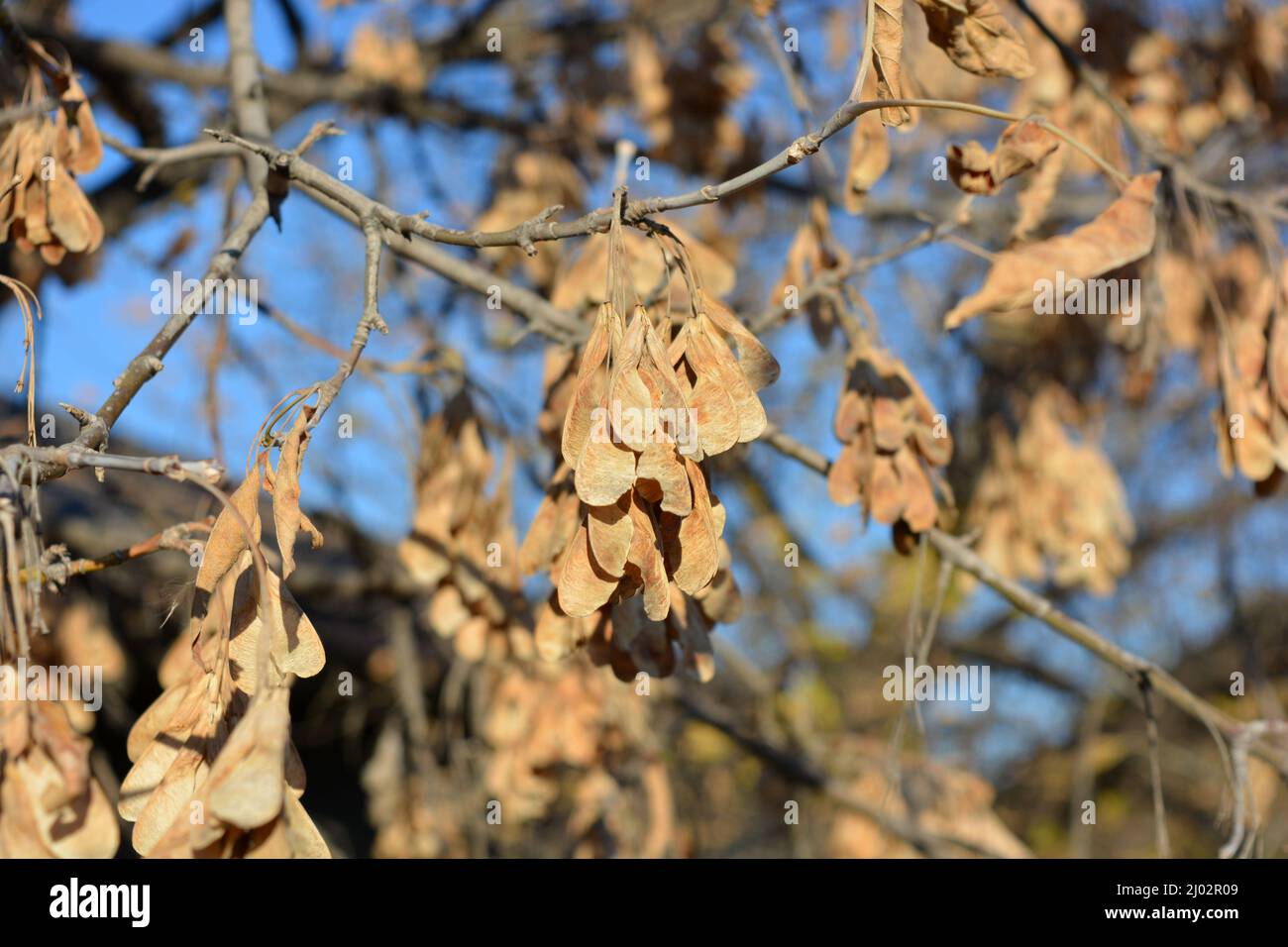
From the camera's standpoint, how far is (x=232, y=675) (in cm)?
107

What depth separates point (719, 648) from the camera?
3.40m

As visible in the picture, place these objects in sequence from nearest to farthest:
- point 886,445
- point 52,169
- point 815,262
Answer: point 52,169
point 886,445
point 815,262

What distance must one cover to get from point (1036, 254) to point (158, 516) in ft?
8.08

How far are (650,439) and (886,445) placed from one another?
27.6 inches

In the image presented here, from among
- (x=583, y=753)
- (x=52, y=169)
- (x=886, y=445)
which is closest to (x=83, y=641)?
(x=583, y=753)

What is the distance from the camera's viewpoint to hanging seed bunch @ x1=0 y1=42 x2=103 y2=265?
1.52m

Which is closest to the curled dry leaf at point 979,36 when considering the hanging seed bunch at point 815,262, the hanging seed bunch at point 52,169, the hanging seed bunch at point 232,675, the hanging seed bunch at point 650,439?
the hanging seed bunch at point 815,262

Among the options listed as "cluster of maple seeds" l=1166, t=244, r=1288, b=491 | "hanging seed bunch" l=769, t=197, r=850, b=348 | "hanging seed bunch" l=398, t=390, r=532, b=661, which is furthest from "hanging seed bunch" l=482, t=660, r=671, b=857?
"cluster of maple seeds" l=1166, t=244, r=1288, b=491

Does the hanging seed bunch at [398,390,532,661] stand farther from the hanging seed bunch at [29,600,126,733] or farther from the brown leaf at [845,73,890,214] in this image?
the hanging seed bunch at [29,600,126,733]

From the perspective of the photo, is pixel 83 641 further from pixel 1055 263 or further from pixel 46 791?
pixel 1055 263

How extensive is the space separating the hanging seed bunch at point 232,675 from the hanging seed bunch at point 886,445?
866 mm

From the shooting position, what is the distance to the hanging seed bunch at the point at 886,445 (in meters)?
1.66

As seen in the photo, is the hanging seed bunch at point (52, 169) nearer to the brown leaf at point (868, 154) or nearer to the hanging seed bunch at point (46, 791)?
the hanging seed bunch at point (46, 791)

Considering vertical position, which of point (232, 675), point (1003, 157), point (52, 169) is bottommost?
point (232, 675)
